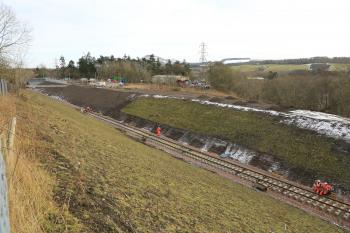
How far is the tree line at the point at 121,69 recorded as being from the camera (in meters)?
116

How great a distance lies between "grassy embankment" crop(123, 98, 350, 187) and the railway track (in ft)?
9.52

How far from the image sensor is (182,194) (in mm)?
13172

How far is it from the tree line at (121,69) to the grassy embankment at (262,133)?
64.4m

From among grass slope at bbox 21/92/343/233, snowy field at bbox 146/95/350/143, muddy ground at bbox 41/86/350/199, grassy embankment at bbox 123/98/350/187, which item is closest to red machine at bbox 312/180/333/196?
muddy ground at bbox 41/86/350/199

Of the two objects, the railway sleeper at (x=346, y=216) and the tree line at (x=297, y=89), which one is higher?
the tree line at (x=297, y=89)

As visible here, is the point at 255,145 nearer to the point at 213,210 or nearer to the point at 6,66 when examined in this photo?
the point at 213,210

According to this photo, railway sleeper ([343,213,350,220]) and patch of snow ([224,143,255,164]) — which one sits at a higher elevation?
patch of snow ([224,143,255,164])

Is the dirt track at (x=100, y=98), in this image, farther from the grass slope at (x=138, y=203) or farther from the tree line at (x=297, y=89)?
the grass slope at (x=138, y=203)

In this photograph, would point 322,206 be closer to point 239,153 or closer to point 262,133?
point 239,153

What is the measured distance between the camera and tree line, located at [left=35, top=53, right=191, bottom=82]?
116312 mm

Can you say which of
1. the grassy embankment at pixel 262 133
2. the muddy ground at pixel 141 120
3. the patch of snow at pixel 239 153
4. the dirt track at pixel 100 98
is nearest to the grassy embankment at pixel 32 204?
the muddy ground at pixel 141 120

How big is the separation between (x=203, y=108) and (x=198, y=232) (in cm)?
3721

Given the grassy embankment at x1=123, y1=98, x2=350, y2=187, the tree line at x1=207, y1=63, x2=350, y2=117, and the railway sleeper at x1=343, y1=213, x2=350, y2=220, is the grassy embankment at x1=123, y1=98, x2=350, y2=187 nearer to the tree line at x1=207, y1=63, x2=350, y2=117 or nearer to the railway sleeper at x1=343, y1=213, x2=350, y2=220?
the railway sleeper at x1=343, y1=213, x2=350, y2=220

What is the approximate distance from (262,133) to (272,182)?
10556mm
